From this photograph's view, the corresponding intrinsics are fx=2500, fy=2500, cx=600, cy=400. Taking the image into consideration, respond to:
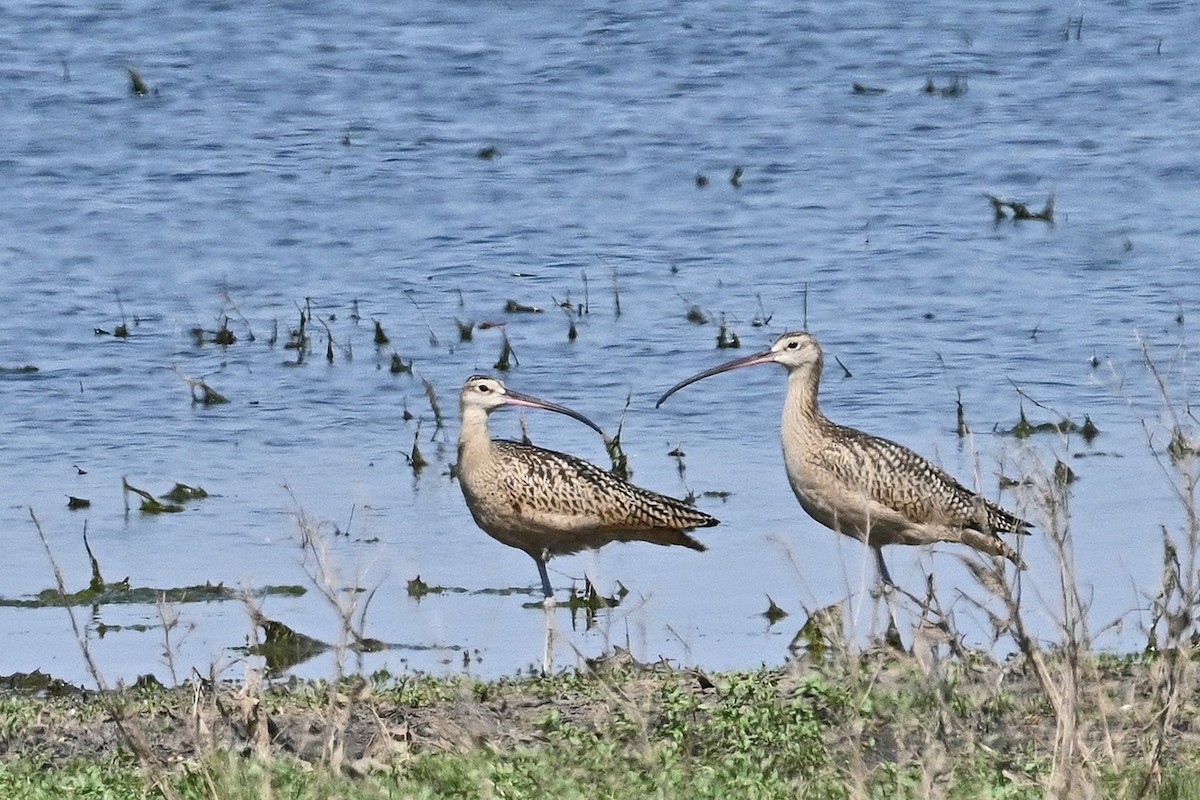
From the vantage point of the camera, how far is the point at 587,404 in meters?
12.1

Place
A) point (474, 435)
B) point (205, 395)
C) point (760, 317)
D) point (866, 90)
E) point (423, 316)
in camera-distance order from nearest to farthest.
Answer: point (474, 435)
point (205, 395)
point (760, 317)
point (423, 316)
point (866, 90)

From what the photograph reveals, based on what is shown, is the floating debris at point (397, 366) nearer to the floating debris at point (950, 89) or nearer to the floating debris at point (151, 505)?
the floating debris at point (151, 505)

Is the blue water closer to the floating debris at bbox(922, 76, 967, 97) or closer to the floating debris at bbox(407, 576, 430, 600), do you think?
the floating debris at bbox(407, 576, 430, 600)

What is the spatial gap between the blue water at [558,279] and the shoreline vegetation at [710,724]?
0.91 feet

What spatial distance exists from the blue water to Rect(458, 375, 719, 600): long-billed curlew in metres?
0.25

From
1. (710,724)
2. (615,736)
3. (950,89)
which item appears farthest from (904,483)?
(950,89)

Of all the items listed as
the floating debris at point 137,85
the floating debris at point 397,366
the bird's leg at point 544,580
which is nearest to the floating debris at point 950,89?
the floating debris at point 137,85

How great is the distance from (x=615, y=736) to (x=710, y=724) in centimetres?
28

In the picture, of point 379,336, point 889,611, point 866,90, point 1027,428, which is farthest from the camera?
point 866,90

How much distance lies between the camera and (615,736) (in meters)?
7.09

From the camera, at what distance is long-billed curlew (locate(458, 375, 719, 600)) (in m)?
9.50

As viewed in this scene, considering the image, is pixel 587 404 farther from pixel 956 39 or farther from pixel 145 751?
pixel 956 39

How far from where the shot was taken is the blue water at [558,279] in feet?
31.5

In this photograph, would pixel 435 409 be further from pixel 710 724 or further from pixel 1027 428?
pixel 710 724
